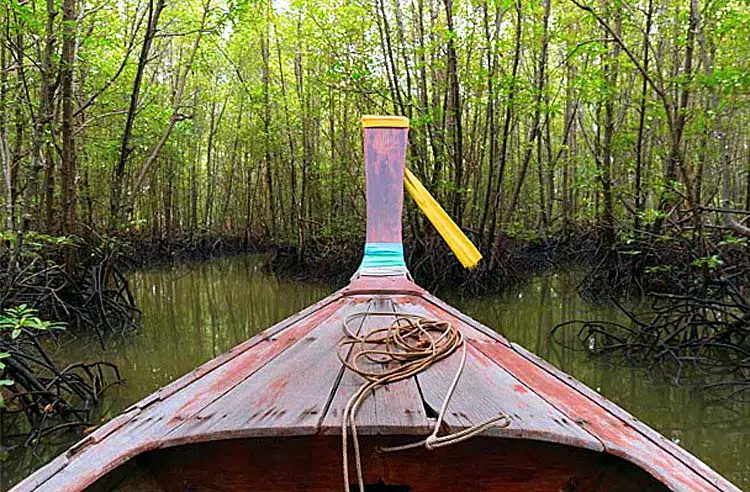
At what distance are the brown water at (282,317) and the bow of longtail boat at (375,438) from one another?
1.90 metres

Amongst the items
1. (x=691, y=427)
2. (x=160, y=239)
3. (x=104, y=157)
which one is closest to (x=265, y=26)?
(x=104, y=157)

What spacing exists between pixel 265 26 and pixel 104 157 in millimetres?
4338

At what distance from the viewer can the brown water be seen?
303 centimetres

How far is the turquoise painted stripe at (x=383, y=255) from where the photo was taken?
2793 mm

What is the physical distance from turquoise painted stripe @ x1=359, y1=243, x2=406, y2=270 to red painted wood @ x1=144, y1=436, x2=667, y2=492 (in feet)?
5.15

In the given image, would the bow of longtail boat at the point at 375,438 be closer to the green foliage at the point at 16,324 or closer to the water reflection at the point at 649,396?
the green foliage at the point at 16,324

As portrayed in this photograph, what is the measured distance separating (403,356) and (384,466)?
311mm

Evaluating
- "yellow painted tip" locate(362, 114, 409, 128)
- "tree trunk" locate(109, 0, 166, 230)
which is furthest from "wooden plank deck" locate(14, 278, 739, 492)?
"tree trunk" locate(109, 0, 166, 230)

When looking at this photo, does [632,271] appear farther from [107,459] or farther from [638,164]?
[107,459]

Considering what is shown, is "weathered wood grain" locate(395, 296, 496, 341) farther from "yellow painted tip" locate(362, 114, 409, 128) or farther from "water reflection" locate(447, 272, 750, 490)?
"water reflection" locate(447, 272, 750, 490)

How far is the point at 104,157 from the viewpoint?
9.48 m

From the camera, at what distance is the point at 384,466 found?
1.23 m

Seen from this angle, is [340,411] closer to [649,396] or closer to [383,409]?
[383,409]

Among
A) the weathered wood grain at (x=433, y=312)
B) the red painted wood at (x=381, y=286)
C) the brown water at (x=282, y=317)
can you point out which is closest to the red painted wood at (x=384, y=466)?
the weathered wood grain at (x=433, y=312)
